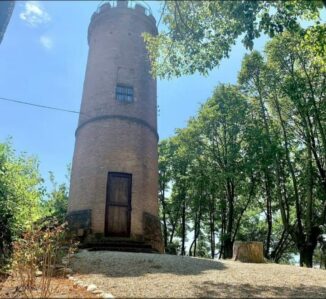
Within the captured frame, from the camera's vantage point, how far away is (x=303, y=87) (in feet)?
60.3

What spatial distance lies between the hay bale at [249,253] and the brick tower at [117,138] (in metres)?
3.80

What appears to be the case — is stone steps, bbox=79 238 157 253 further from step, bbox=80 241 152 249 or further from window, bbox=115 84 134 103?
window, bbox=115 84 134 103

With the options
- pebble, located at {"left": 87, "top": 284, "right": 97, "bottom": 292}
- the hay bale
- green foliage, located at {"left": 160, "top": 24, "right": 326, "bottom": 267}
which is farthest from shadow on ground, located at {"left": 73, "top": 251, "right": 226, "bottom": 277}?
green foliage, located at {"left": 160, "top": 24, "right": 326, "bottom": 267}

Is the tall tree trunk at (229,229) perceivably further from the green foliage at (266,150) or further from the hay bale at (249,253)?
the hay bale at (249,253)

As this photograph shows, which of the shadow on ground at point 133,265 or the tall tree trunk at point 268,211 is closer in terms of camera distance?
the shadow on ground at point 133,265

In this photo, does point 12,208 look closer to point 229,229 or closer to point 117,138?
point 117,138

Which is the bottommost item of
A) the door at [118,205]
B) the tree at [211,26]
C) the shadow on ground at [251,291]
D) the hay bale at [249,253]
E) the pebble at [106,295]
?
the pebble at [106,295]

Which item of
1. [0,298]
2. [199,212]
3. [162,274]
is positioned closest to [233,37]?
[162,274]

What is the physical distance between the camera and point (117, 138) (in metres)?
16.8

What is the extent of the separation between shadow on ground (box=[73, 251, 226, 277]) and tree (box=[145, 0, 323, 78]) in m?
5.23

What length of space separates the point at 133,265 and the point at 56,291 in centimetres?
337

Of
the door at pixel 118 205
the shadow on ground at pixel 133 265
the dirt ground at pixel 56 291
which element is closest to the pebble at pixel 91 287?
the dirt ground at pixel 56 291

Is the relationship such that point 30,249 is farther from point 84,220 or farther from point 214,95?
point 214,95

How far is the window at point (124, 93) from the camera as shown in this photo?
17.8 metres
